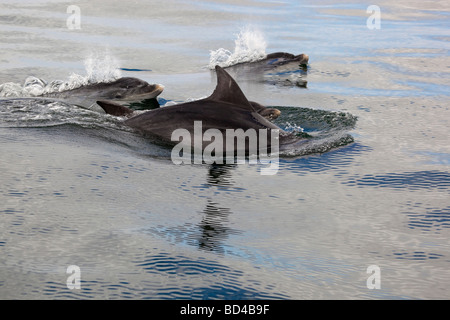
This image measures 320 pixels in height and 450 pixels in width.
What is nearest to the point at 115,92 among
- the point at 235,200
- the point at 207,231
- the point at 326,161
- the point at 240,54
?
the point at 240,54

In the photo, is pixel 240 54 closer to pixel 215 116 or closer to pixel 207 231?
pixel 215 116

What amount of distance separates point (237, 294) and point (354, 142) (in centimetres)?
436

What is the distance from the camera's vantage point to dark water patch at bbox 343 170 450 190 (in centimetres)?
675

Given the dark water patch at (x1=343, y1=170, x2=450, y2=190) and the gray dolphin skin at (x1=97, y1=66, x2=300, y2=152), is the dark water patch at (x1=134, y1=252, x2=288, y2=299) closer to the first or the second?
the dark water patch at (x1=343, y1=170, x2=450, y2=190)

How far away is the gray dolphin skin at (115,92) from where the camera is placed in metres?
10.7

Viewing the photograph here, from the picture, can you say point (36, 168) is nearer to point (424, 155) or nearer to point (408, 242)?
point (408, 242)

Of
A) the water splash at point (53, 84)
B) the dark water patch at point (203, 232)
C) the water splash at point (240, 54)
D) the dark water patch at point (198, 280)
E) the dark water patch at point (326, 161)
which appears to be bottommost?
the dark water patch at point (198, 280)

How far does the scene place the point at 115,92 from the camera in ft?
36.0

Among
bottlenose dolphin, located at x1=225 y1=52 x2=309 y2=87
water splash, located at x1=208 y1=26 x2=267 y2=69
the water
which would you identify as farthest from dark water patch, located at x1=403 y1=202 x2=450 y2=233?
water splash, located at x1=208 y1=26 x2=267 y2=69

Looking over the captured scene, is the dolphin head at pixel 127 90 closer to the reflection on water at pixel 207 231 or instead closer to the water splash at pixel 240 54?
the water splash at pixel 240 54

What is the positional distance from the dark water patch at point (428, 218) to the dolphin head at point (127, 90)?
5540mm

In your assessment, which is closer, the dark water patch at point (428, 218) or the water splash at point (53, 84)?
the dark water patch at point (428, 218)

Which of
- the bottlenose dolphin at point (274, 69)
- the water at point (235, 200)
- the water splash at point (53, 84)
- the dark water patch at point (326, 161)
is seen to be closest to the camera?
the water at point (235, 200)

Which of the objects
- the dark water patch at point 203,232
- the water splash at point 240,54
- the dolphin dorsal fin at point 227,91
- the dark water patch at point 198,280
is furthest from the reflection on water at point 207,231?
the water splash at point 240,54
